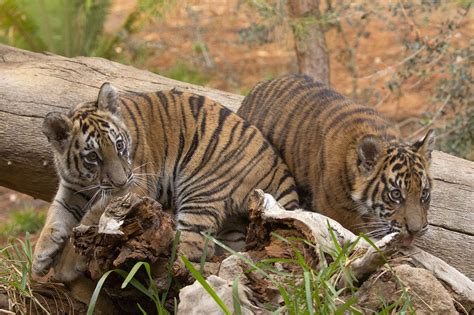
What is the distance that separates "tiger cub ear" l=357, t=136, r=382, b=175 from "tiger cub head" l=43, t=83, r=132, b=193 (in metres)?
1.47

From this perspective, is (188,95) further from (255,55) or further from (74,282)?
(255,55)

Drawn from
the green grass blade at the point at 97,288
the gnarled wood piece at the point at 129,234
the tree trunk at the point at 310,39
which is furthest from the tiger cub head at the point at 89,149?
the tree trunk at the point at 310,39

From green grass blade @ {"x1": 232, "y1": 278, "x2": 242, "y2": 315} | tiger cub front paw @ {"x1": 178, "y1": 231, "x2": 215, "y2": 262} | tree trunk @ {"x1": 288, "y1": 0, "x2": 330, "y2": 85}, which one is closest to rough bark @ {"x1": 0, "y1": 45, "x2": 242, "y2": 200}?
tree trunk @ {"x1": 288, "y1": 0, "x2": 330, "y2": 85}

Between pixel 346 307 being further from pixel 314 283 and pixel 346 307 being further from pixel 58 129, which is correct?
pixel 58 129

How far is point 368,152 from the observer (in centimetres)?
555

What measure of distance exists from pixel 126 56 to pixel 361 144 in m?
7.20

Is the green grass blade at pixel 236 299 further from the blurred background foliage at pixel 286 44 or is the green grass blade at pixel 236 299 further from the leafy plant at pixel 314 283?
the blurred background foliage at pixel 286 44

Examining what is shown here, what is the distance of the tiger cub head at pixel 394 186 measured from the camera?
5.30 metres

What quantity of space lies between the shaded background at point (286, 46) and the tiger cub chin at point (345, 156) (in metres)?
1.95

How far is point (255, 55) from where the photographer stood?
13523mm

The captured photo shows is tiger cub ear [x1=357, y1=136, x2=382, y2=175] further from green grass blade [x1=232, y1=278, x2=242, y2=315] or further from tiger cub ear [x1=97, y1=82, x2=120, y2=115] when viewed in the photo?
green grass blade [x1=232, y1=278, x2=242, y2=315]

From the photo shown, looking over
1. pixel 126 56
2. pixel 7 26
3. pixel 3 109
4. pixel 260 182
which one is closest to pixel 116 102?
pixel 260 182

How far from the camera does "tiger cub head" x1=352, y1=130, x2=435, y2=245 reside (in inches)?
209

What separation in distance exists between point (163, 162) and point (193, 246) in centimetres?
72
